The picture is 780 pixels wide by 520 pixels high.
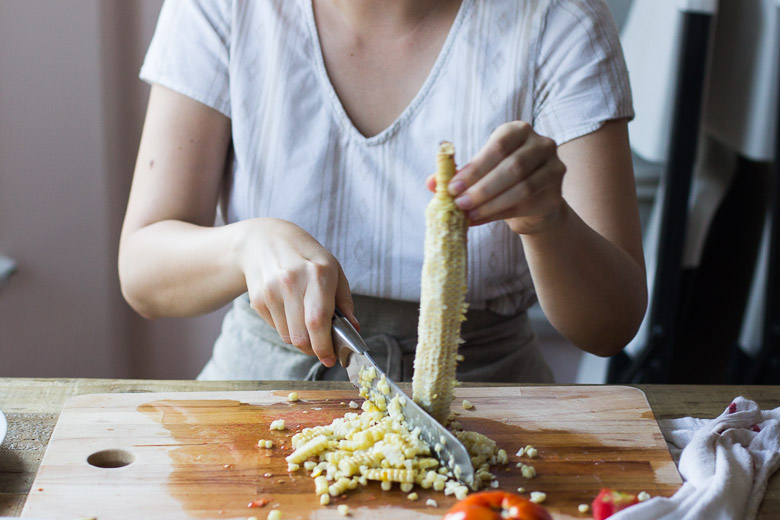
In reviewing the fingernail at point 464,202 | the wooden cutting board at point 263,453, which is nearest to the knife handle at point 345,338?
the wooden cutting board at point 263,453

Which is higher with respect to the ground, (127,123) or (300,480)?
(127,123)

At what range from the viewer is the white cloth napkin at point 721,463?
Answer: 86cm

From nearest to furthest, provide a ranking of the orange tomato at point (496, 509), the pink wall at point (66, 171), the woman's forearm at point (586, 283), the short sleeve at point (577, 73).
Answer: the orange tomato at point (496, 509) < the woman's forearm at point (586, 283) < the short sleeve at point (577, 73) < the pink wall at point (66, 171)

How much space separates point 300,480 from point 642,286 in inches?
24.0

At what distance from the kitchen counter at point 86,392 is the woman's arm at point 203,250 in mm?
142

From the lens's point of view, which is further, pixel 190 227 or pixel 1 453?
pixel 190 227

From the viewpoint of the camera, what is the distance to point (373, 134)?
1.31 m

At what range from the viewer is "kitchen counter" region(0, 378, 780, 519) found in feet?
3.31

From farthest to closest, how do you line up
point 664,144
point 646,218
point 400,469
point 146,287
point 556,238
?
point 646,218 → point 664,144 → point 146,287 → point 556,238 → point 400,469

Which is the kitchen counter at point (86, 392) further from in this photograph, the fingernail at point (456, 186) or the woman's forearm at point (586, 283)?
the fingernail at point (456, 186)

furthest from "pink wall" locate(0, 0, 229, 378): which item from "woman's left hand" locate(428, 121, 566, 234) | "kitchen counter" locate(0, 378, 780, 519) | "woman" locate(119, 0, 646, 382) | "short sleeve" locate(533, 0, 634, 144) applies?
"woman's left hand" locate(428, 121, 566, 234)

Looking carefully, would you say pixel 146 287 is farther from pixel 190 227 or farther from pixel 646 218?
pixel 646 218

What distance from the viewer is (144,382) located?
1.20m

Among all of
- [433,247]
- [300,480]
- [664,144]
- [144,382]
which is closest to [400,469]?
[300,480]
